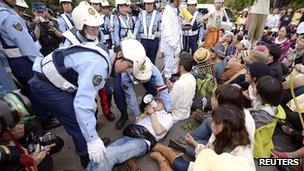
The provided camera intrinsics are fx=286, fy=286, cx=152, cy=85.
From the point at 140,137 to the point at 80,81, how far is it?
1154 millimetres

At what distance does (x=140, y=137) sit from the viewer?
3270 millimetres

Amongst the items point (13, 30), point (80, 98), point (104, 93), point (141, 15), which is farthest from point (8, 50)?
point (141, 15)

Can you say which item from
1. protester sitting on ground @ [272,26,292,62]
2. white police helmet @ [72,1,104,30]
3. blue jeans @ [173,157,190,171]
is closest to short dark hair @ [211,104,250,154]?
blue jeans @ [173,157,190,171]

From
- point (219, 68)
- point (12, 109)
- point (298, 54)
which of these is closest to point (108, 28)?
point (219, 68)

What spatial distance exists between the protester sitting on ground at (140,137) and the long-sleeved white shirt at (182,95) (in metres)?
0.39

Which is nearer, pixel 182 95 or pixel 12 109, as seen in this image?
pixel 12 109

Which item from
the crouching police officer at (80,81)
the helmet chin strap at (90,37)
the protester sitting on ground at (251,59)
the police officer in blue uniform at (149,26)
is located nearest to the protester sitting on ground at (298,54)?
the protester sitting on ground at (251,59)

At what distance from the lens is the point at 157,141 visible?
3.46 metres

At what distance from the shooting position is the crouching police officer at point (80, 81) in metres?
2.42

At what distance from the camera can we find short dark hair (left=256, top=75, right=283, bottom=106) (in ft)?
10.1

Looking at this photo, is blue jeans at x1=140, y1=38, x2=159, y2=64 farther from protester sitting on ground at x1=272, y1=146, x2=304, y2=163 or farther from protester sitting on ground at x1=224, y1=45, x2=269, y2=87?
protester sitting on ground at x1=272, y1=146, x2=304, y2=163

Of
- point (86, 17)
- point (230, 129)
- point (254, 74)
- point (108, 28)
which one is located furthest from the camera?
point (108, 28)

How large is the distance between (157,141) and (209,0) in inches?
883

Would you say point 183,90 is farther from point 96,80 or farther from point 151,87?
point 96,80
